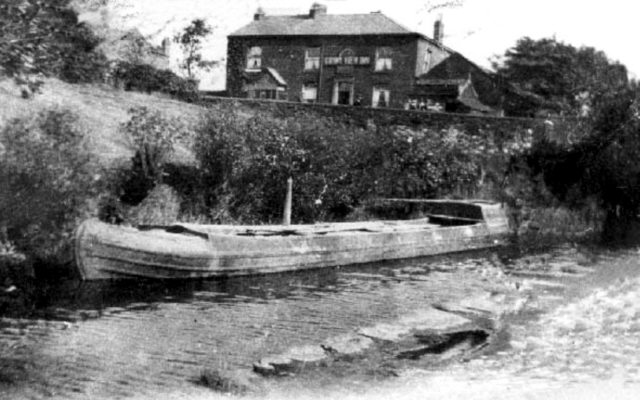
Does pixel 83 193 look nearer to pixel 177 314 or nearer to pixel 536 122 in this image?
pixel 177 314

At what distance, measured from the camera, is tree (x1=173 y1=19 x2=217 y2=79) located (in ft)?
28.2

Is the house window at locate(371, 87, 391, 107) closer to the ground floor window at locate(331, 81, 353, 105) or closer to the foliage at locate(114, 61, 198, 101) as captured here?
the ground floor window at locate(331, 81, 353, 105)

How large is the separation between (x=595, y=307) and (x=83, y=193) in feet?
23.1

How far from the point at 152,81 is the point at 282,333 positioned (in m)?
10.0

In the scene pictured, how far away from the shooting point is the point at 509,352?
6805 millimetres

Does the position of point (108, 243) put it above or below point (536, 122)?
below

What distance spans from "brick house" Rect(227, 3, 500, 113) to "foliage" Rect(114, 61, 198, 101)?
1.25 meters

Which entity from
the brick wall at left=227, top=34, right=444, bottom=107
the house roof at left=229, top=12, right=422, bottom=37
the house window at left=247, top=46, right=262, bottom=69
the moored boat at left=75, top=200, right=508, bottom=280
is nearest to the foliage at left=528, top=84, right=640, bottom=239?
the house roof at left=229, top=12, right=422, bottom=37

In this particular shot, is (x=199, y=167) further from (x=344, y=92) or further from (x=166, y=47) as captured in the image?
(x=344, y=92)

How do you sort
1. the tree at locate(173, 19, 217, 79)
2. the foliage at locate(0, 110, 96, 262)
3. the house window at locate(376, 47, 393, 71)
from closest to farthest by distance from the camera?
the foliage at locate(0, 110, 96, 262) → the tree at locate(173, 19, 217, 79) → the house window at locate(376, 47, 393, 71)

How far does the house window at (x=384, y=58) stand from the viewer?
29797mm

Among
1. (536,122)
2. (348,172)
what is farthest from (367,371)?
(536,122)

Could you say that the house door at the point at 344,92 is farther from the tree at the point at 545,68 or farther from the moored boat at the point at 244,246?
the moored boat at the point at 244,246

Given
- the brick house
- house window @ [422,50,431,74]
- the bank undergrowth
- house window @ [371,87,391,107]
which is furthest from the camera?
house window @ [371,87,391,107]
